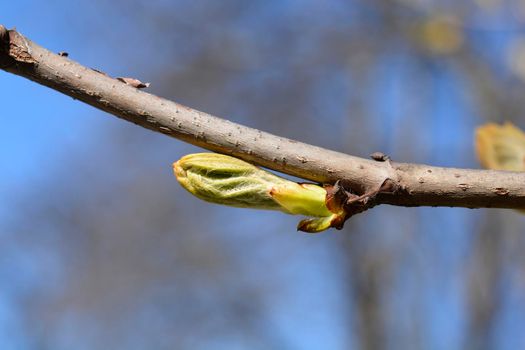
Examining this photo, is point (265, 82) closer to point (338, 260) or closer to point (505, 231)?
point (338, 260)

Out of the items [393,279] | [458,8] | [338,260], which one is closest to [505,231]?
[393,279]

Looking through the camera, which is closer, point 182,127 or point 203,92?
point 182,127

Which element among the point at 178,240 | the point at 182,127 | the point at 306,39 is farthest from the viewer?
the point at 178,240

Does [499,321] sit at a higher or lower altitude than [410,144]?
lower

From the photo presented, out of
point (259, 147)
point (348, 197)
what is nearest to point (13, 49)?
point (259, 147)

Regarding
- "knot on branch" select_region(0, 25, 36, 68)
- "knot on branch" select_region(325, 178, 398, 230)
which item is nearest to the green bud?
"knot on branch" select_region(325, 178, 398, 230)

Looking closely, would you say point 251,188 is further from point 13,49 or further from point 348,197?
point 13,49
